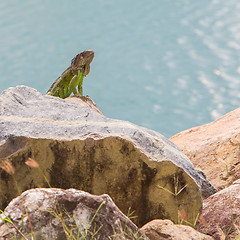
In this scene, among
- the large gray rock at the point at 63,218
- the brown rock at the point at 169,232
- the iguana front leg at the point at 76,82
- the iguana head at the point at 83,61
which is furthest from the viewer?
the iguana head at the point at 83,61

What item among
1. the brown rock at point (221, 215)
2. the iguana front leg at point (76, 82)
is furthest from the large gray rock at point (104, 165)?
the iguana front leg at point (76, 82)

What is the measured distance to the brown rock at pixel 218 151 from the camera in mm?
4551

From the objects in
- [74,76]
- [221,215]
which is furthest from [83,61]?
[221,215]

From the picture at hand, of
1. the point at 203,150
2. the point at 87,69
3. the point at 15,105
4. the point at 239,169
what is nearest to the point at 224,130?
the point at 203,150

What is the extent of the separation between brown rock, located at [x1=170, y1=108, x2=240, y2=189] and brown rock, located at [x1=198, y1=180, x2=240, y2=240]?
768mm

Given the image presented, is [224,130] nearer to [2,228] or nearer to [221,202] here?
[221,202]

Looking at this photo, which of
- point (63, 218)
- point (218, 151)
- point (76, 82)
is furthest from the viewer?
point (76, 82)

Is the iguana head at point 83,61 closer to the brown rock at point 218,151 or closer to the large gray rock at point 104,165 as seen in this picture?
the brown rock at point 218,151

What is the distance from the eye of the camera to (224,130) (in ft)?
18.1

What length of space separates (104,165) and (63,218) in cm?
99

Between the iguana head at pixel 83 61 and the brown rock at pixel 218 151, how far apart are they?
1810 mm

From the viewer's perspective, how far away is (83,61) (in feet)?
21.2

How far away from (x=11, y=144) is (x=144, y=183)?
1014 millimetres

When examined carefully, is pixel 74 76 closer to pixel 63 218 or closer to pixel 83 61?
pixel 83 61
